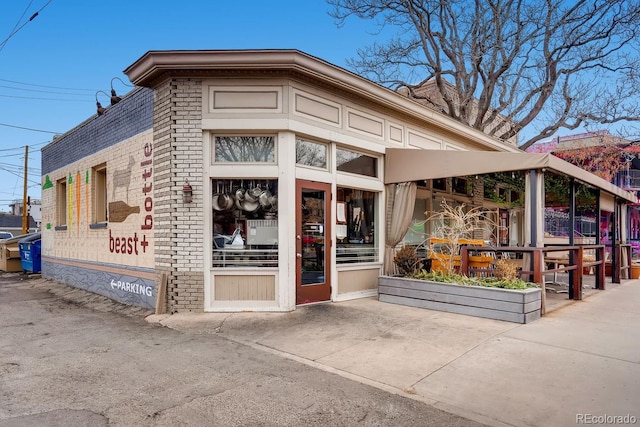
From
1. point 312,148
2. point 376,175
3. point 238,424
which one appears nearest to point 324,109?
point 312,148

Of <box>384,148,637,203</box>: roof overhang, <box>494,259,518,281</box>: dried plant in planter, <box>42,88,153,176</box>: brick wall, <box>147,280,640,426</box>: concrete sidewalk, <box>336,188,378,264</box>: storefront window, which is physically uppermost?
<box>42,88,153,176</box>: brick wall

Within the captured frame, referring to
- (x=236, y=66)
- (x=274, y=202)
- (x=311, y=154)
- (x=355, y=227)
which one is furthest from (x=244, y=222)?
(x=236, y=66)

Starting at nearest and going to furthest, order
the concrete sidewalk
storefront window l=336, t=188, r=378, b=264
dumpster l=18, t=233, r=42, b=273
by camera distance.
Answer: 1. the concrete sidewalk
2. storefront window l=336, t=188, r=378, b=264
3. dumpster l=18, t=233, r=42, b=273

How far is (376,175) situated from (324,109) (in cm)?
201

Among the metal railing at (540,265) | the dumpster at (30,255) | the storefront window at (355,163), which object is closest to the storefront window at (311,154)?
the storefront window at (355,163)

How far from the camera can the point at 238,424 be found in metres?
3.10

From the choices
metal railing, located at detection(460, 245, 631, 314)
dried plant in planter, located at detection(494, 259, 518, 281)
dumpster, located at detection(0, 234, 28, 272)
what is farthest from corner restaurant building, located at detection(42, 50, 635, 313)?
dumpster, located at detection(0, 234, 28, 272)

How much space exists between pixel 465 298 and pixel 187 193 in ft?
15.9

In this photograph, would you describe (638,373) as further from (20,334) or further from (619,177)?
(619,177)

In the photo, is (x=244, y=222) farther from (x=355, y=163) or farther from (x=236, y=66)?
(x=355, y=163)

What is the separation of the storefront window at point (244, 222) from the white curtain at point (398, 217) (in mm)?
2823

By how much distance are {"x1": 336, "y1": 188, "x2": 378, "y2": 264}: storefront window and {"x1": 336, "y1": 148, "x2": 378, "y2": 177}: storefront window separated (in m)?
0.40

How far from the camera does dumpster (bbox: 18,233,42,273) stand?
45.4 feet

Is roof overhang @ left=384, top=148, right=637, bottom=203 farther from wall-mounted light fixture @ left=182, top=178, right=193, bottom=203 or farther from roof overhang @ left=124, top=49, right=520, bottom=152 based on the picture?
wall-mounted light fixture @ left=182, top=178, right=193, bottom=203
